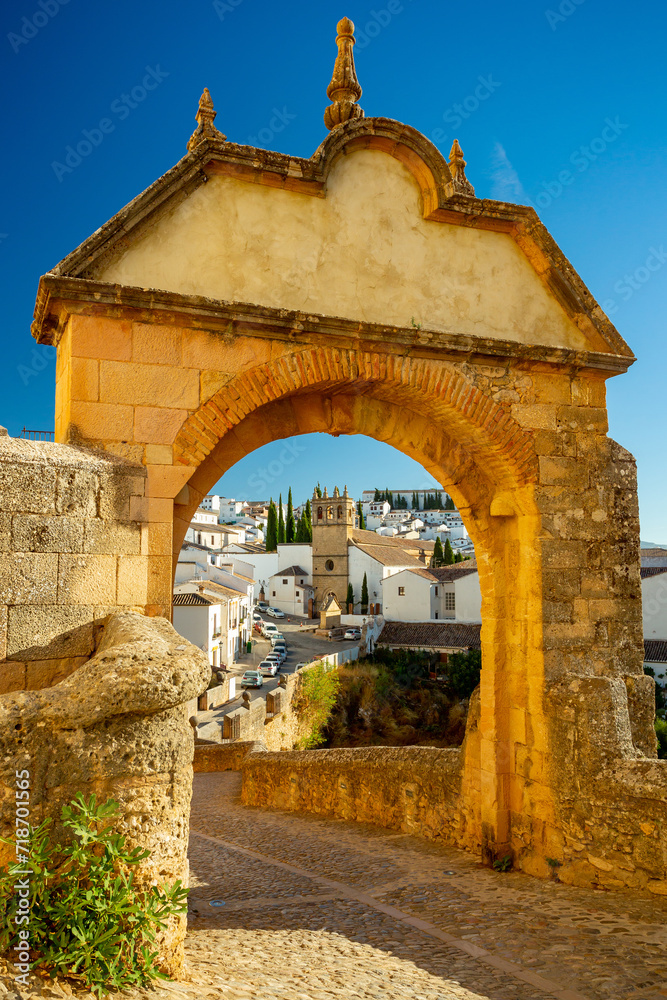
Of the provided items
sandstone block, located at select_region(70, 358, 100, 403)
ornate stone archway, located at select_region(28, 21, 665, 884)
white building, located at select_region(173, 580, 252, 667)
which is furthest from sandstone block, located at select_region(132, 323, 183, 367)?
white building, located at select_region(173, 580, 252, 667)

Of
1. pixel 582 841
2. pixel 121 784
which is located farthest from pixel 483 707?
pixel 121 784

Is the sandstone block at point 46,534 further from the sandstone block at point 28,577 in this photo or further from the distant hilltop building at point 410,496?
the distant hilltop building at point 410,496

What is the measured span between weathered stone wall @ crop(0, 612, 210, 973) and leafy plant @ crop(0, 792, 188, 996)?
0.19 ft

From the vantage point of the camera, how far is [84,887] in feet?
7.59

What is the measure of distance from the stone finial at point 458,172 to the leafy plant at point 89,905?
16.0 feet

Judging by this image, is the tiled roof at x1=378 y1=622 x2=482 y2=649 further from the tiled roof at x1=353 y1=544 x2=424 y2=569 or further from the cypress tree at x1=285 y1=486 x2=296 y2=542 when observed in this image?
the cypress tree at x1=285 y1=486 x2=296 y2=542

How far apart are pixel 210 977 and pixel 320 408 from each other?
12.4 feet

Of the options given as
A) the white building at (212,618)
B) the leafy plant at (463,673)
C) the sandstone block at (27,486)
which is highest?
the sandstone block at (27,486)

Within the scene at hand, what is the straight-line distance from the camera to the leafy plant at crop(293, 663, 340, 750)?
21922 millimetres

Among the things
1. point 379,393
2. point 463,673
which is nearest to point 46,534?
point 379,393

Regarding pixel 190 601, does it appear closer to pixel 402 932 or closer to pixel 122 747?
pixel 402 932

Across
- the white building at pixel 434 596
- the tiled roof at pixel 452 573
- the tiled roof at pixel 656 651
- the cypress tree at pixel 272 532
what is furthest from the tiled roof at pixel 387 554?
the tiled roof at pixel 656 651

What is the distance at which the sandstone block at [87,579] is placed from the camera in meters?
3.40

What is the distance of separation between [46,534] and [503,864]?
13.6ft
